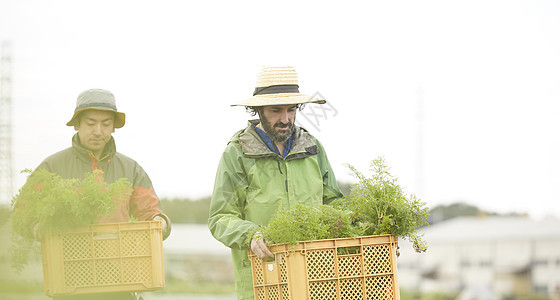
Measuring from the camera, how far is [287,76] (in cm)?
483

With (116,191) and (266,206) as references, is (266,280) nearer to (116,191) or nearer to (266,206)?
(266,206)

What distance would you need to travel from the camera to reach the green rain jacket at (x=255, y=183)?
15.0 ft

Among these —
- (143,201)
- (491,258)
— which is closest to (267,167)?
(143,201)

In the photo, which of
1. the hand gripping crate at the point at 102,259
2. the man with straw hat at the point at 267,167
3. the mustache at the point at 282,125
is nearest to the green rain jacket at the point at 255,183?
the man with straw hat at the point at 267,167

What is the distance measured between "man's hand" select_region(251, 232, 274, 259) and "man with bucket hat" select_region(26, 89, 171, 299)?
2.95 feet

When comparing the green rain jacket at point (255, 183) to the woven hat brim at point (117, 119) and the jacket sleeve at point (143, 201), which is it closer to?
the jacket sleeve at point (143, 201)

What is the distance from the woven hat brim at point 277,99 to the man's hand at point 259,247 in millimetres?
826

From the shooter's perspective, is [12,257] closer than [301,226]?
No

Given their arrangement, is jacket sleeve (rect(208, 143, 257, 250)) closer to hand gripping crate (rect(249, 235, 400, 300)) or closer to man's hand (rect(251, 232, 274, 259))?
man's hand (rect(251, 232, 274, 259))

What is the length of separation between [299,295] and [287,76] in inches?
56.1

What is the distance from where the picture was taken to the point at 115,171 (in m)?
5.11

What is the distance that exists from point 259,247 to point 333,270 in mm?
383

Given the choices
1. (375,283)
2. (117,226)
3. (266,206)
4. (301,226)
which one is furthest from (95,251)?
(375,283)

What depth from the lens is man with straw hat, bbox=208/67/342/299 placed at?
4.61m
